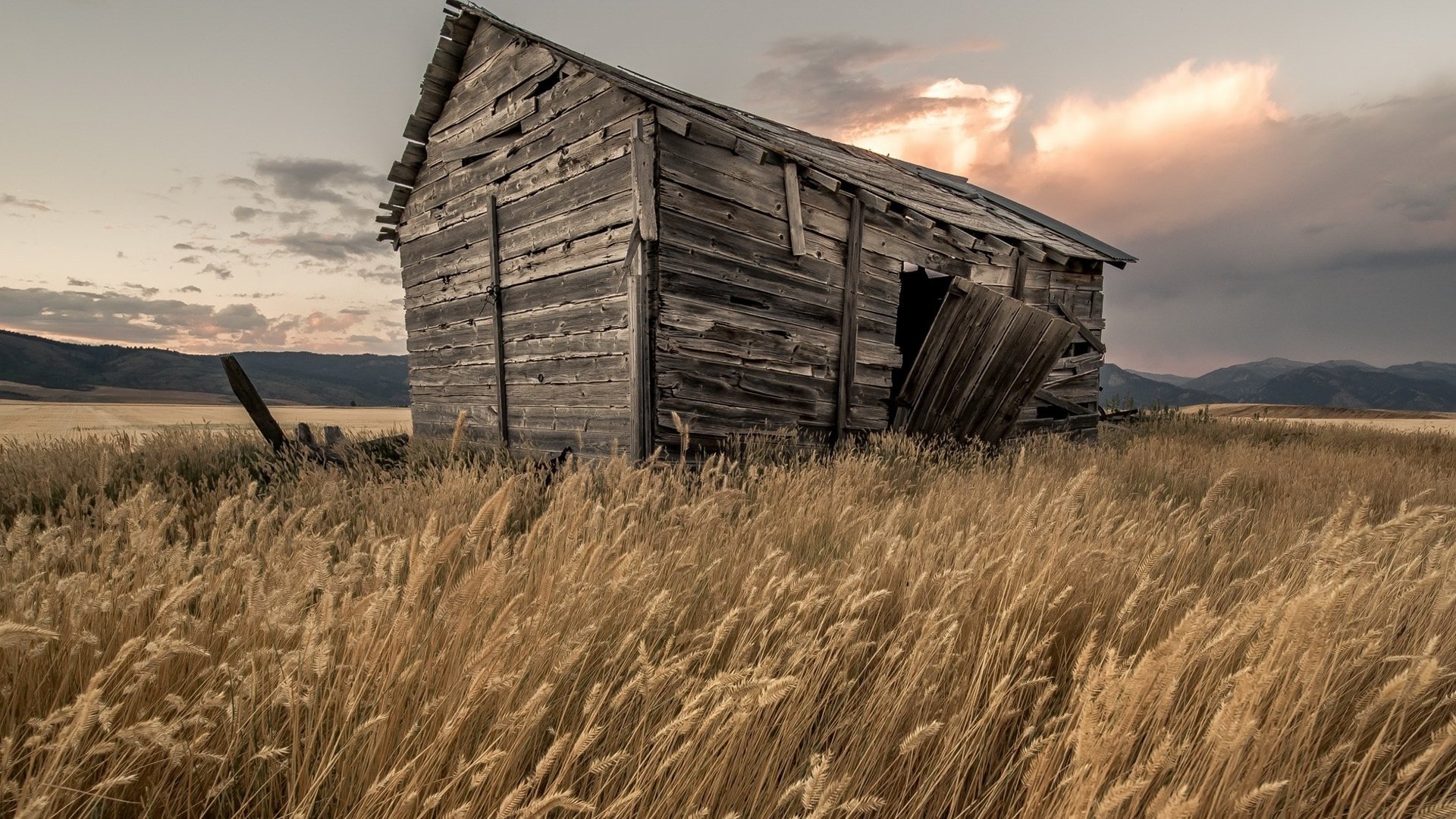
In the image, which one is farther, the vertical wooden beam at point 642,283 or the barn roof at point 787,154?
the barn roof at point 787,154

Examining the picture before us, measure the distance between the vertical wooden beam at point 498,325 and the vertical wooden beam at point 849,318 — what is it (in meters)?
4.36

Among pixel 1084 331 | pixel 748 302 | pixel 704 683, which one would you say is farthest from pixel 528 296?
pixel 1084 331

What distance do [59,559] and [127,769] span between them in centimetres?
215

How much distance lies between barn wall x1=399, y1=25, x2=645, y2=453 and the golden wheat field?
15.2ft

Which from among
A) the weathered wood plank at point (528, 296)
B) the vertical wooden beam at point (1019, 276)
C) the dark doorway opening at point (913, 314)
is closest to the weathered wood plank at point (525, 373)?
the weathered wood plank at point (528, 296)

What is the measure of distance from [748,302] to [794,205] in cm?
124

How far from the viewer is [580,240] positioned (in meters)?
8.04

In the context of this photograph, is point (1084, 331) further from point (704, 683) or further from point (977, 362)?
point (704, 683)

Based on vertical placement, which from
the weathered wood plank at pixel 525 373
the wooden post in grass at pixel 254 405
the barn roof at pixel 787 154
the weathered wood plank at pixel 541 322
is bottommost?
the wooden post in grass at pixel 254 405

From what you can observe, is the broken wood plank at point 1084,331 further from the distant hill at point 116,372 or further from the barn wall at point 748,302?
the distant hill at point 116,372

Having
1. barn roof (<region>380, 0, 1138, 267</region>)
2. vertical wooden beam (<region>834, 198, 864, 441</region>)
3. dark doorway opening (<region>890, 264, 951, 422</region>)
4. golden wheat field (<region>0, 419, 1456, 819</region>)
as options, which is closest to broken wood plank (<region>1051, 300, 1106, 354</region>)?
barn roof (<region>380, 0, 1138, 267</region>)

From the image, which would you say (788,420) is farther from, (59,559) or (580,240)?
(59,559)

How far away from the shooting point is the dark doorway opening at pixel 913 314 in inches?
371

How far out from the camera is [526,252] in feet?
29.3
